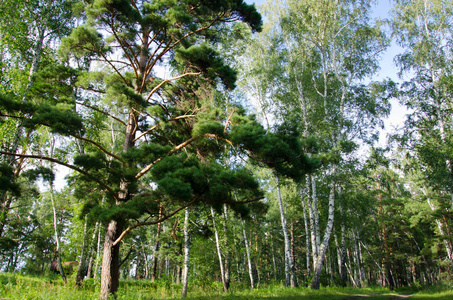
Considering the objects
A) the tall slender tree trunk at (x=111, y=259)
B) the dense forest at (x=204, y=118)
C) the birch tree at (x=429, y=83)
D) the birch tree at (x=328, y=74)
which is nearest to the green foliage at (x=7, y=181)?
the dense forest at (x=204, y=118)

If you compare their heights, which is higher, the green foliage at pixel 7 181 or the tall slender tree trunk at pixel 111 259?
the green foliage at pixel 7 181

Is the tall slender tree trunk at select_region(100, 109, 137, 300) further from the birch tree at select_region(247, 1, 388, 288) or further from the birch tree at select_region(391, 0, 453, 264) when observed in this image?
the birch tree at select_region(391, 0, 453, 264)

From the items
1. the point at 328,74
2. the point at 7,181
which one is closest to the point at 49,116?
the point at 7,181

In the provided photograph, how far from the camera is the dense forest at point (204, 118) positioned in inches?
255

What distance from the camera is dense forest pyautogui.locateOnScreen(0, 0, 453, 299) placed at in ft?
21.2

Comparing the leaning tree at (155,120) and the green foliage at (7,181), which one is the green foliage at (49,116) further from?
the green foliage at (7,181)

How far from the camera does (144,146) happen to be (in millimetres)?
6660

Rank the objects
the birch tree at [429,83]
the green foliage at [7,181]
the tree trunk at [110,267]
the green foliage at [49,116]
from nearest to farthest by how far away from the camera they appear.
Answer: the green foliage at [49,116] < the green foliage at [7,181] < the tree trunk at [110,267] < the birch tree at [429,83]

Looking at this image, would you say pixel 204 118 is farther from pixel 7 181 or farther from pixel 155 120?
pixel 7 181

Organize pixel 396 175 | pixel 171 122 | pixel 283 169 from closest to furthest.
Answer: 1. pixel 283 169
2. pixel 171 122
3. pixel 396 175

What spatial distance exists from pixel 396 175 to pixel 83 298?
31831 millimetres

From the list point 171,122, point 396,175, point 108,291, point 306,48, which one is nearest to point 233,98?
point 306,48

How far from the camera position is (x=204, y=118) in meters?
7.17

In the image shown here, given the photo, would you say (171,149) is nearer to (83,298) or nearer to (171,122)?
(171,122)
